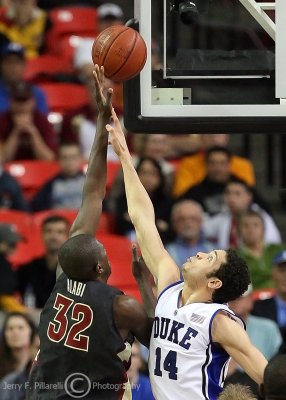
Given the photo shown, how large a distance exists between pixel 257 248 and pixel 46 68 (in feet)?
10.4

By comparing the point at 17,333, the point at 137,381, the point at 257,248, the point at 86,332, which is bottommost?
the point at 137,381

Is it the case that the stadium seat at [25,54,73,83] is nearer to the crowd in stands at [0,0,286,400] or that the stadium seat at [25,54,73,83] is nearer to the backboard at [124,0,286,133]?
the crowd in stands at [0,0,286,400]

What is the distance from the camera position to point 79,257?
5391 mm

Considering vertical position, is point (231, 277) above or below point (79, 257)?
below

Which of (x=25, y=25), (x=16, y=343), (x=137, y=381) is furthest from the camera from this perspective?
(x=25, y=25)

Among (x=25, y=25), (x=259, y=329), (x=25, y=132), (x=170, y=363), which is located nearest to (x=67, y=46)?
(x=25, y=25)

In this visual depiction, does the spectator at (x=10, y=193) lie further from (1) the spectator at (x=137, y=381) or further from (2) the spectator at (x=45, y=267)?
(1) the spectator at (x=137, y=381)

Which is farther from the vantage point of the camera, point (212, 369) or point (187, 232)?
point (187, 232)

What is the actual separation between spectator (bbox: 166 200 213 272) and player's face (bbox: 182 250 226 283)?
3.69m

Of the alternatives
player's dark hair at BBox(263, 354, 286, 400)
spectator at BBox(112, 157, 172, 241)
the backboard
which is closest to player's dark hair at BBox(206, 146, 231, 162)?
spectator at BBox(112, 157, 172, 241)

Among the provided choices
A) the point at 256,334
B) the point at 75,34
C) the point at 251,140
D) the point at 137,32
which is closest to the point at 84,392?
the point at 137,32

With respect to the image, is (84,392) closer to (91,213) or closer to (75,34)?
(91,213)

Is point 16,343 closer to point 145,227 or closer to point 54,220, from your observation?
point 54,220

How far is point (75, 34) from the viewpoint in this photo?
38.4 ft
